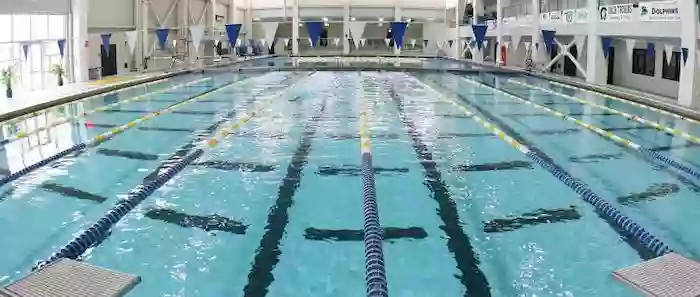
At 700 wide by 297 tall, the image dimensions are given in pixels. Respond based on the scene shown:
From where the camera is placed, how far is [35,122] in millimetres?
8578

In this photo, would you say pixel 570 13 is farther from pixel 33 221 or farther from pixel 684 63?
pixel 33 221

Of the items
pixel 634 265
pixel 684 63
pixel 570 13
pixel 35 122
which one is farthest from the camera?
pixel 570 13

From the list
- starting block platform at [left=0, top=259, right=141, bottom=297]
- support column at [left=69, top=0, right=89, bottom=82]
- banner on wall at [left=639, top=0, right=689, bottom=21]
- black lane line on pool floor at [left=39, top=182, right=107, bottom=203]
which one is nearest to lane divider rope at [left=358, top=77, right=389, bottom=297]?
starting block platform at [left=0, top=259, right=141, bottom=297]

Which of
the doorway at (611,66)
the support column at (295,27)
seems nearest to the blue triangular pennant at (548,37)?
the doorway at (611,66)

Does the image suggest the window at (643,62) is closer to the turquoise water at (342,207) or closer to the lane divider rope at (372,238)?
the turquoise water at (342,207)

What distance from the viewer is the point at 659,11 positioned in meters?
11.0

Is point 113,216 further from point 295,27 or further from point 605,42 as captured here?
point 295,27

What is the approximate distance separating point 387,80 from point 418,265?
1292 cm

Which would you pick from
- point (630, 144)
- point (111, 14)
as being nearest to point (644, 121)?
point (630, 144)

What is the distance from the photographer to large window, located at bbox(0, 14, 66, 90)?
13.0 m

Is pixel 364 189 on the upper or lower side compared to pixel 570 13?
lower

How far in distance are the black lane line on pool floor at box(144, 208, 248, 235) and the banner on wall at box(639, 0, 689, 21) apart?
8.82 meters

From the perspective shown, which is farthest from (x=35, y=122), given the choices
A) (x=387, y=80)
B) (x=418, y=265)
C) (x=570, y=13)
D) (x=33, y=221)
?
(x=570, y=13)

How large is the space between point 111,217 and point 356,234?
5.57 feet
